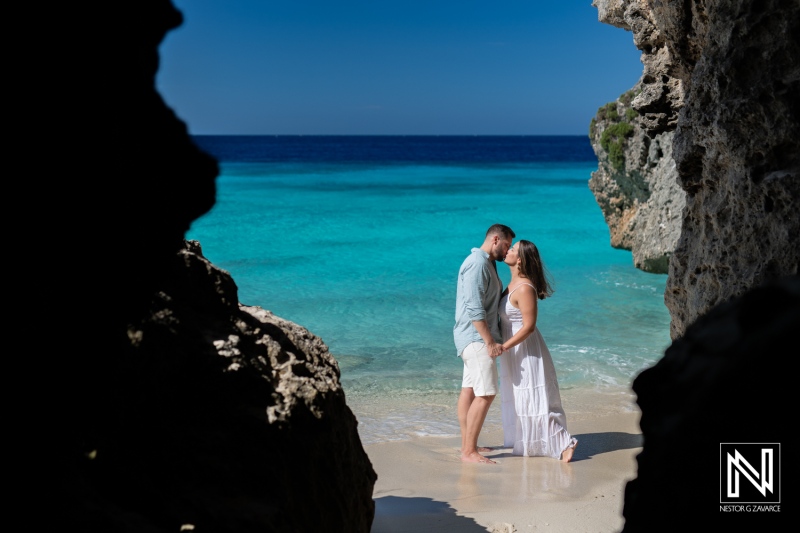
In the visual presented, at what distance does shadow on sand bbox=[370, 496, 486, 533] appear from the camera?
4.48 metres

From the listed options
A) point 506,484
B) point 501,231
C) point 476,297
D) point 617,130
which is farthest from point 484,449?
point 617,130

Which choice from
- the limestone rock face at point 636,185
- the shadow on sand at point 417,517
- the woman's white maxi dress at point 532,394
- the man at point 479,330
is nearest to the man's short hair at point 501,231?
the man at point 479,330

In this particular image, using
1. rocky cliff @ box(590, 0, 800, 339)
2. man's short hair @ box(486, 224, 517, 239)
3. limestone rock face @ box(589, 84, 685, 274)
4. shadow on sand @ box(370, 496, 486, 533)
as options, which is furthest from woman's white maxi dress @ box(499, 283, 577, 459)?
limestone rock face @ box(589, 84, 685, 274)

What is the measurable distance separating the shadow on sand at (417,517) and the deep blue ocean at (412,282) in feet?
5.59

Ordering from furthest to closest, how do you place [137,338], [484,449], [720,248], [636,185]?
[636,185]
[484,449]
[720,248]
[137,338]

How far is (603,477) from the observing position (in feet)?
18.8

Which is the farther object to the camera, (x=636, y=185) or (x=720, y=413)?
(x=636, y=185)

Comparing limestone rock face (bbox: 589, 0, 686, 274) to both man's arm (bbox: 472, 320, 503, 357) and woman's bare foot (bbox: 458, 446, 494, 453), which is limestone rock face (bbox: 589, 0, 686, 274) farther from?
man's arm (bbox: 472, 320, 503, 357)

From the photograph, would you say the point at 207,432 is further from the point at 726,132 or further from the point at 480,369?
the point at 480,369

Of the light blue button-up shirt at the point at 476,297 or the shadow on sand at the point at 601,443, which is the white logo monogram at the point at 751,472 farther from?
the shadow on sand at the point at 601,443

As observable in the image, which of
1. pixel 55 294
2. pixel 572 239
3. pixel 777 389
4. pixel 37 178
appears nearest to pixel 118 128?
pixel 37 178

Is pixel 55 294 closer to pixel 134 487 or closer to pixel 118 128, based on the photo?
pixel 118 128

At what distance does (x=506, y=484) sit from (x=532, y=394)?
87 centimetres

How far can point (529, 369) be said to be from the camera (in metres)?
6.25
